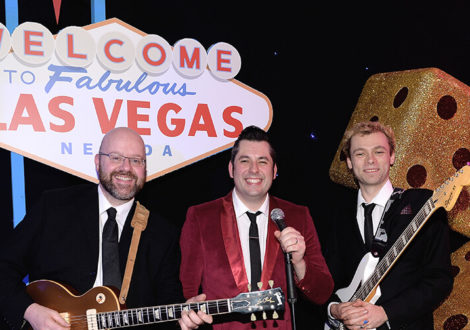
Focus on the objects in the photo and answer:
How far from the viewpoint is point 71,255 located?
2697 mm

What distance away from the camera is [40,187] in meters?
3.35

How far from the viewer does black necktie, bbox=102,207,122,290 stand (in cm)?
271

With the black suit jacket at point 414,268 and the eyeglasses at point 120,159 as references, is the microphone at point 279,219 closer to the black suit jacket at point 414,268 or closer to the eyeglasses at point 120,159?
the black suit jacket at point 414,268

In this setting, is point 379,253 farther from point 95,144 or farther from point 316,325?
point 95,144

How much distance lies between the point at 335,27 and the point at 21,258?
9.67 feet

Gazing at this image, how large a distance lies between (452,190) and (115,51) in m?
2.32

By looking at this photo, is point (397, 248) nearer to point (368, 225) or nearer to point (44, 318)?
point (368, 225)

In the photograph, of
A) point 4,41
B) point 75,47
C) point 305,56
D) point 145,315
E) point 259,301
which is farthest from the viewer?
point 305,56

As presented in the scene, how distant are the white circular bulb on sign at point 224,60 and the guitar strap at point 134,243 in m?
1.28

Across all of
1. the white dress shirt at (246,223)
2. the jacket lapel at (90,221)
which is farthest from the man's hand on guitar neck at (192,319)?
the jacket lapel at (90,221)

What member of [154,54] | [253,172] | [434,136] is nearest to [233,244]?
[253,172]

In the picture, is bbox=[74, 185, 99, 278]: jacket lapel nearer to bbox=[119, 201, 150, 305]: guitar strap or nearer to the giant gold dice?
bbox=[119, 201, 150, 305]: guitar strap

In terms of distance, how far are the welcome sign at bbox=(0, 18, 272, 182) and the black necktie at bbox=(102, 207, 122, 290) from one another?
65cm

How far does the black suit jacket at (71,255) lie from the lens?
8.73ft
